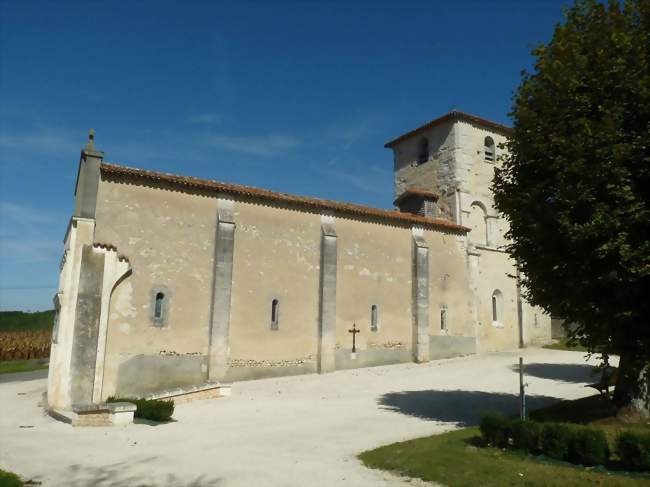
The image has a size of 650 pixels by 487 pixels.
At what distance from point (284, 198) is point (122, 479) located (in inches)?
602

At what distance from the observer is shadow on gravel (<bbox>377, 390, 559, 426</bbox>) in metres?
14.2

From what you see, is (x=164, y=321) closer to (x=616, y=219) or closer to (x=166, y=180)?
(x=166, y=180)

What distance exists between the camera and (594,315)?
A: 11250mm

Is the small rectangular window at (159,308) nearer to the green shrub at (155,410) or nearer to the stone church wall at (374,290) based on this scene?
the green shrub at (155,410)

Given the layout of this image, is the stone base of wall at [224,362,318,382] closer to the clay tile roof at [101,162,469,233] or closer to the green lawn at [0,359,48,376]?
the clay tile roof at [101,162,469,233]

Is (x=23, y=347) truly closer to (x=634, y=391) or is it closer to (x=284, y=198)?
(x=284, y=198)

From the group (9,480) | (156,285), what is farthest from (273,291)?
(9,480)

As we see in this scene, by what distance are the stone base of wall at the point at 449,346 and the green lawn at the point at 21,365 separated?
2371 cm

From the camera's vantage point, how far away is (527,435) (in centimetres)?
953

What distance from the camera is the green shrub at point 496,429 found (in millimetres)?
9953

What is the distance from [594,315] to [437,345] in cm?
1508

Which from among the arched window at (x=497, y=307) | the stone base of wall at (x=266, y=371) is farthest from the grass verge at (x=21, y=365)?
the arched window at (x=497, y=307)

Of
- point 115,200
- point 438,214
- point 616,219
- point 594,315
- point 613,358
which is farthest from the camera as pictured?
point 438,214

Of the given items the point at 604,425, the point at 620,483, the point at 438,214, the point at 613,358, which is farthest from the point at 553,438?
the point at 438,214
